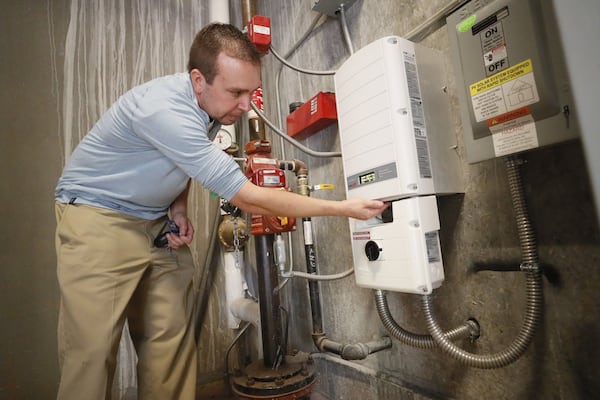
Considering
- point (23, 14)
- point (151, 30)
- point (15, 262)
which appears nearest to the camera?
point (15, 262)

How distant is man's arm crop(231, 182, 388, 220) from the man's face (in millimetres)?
286

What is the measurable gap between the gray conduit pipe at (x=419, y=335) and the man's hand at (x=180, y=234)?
693 mm

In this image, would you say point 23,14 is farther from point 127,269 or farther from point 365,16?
point 365,16

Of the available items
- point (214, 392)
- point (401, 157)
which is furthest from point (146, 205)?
point (214, 392)

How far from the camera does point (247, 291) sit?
167 centimetres

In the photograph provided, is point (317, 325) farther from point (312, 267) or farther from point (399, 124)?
point (399, 124)

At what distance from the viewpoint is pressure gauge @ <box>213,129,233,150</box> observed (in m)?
1.67

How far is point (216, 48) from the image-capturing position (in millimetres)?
957

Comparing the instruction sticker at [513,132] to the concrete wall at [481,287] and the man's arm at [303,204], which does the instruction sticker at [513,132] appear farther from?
the man's arm at [303,204]

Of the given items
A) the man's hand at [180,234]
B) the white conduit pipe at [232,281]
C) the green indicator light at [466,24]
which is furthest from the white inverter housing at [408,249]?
the white conduit pipe at [232,281]

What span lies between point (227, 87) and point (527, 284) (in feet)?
3.04

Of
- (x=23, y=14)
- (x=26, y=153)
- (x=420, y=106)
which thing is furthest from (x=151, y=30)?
(x=420, y=106)

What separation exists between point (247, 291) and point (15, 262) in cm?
101

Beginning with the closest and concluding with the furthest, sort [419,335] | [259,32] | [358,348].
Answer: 1. [419,335]
2. [358,348]
3. [259,32]
